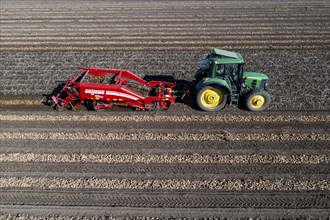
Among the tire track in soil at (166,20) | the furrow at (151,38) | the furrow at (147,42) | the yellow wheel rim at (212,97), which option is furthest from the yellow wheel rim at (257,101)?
the furrow at (151,38)

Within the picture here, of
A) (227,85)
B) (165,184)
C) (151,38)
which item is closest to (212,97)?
(227,85)

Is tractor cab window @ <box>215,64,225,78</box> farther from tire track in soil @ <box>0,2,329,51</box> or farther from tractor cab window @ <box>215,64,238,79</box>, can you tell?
tire track in soil @ <box>0,2,329,51</box>

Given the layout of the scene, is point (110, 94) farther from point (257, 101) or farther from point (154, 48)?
point (154, 48)

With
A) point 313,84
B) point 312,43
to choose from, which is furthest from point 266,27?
point 313,84

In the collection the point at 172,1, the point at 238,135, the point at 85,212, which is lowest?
the point at 85,212

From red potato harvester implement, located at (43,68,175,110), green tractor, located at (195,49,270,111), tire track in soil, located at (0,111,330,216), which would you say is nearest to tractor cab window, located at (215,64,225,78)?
green tractor, located at (195,49,270,111)

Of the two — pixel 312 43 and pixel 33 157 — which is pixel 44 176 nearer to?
pixel 33 157

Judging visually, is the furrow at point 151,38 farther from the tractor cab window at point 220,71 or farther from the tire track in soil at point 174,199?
the tire track in soil at point 174,199
